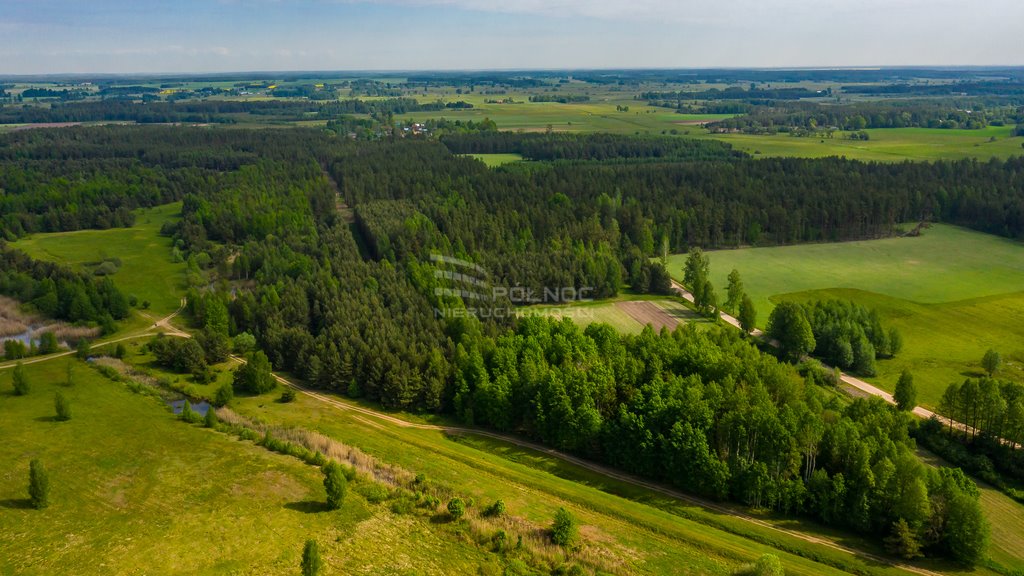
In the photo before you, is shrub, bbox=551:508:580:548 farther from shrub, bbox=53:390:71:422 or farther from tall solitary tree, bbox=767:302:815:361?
shrub, bbox=53:390:71:422

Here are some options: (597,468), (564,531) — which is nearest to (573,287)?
(597,468)

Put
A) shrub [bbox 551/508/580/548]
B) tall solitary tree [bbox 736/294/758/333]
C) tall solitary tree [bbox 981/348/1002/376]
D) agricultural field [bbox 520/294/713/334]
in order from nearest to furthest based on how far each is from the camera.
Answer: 1. shrub [bbox 551/508/580/548]
2. tall solitary tree [bbox 981/348/1002/376]
3. tall solitary tree [bbox 736/294/758/333]
4. agricultural field [bbox 520/294/713/334]

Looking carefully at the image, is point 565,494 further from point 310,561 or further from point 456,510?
point 310,561

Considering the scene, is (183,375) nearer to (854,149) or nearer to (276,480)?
(276,480)

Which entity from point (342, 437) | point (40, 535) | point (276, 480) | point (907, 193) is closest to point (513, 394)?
point (342, 437)

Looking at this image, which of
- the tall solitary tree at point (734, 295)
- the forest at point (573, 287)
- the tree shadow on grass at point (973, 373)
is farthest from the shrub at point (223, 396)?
the tree shadow on grass at point (973, 373)

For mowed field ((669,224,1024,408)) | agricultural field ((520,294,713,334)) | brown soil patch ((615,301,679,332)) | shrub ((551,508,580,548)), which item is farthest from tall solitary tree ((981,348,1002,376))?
shrub ((551,508,580,548))
